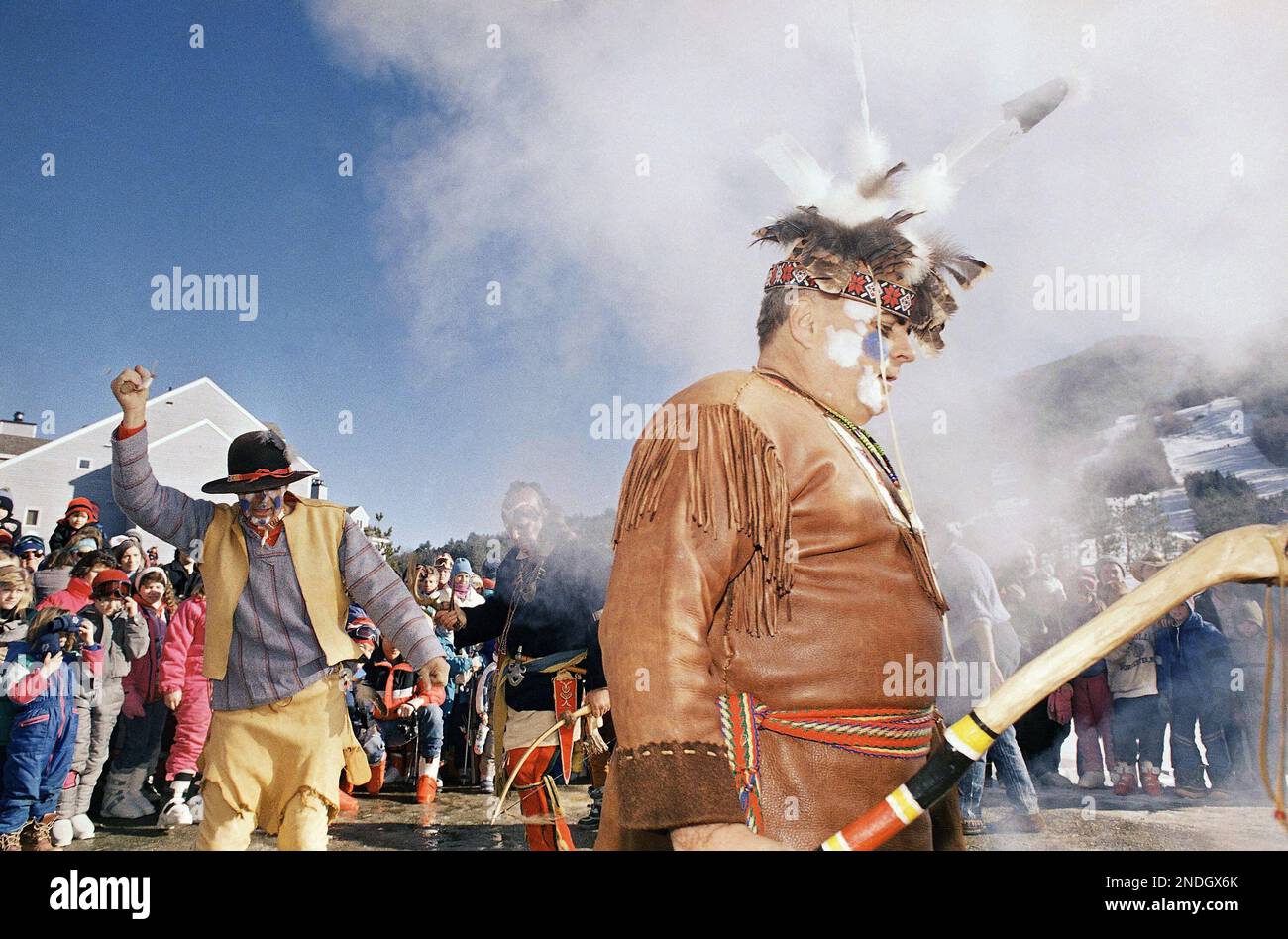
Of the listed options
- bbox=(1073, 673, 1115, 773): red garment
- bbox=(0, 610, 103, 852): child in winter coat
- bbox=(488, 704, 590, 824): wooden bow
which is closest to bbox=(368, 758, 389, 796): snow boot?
bbox=(0, 610, 103, 852): child in winter coat

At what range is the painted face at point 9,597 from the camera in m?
4.56

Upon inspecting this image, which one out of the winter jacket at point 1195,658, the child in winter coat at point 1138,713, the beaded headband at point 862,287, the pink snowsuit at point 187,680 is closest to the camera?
the beaded headband at point 862,287

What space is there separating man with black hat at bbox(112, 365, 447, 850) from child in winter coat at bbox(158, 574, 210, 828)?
2.61 metres

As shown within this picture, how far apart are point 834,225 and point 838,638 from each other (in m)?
0.89

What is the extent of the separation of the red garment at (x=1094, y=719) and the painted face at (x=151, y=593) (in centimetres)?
590

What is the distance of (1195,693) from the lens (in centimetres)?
563

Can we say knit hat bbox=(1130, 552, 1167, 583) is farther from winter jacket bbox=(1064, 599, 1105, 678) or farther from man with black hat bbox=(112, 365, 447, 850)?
man with black hat bbox=(112, 365, 447, 850)

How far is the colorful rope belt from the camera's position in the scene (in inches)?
61.3

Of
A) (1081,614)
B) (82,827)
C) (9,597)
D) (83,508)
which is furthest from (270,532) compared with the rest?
(1081,614)

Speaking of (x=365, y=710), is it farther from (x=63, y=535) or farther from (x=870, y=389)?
(x=870, y=389)

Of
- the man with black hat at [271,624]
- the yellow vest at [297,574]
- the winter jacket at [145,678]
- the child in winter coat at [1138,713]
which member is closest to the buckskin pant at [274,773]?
the man with black hat at [271,624]

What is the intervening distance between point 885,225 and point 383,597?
6.71 feet

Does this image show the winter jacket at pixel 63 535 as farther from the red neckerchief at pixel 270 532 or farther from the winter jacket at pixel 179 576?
the red neckerchief at pixel 270 532
